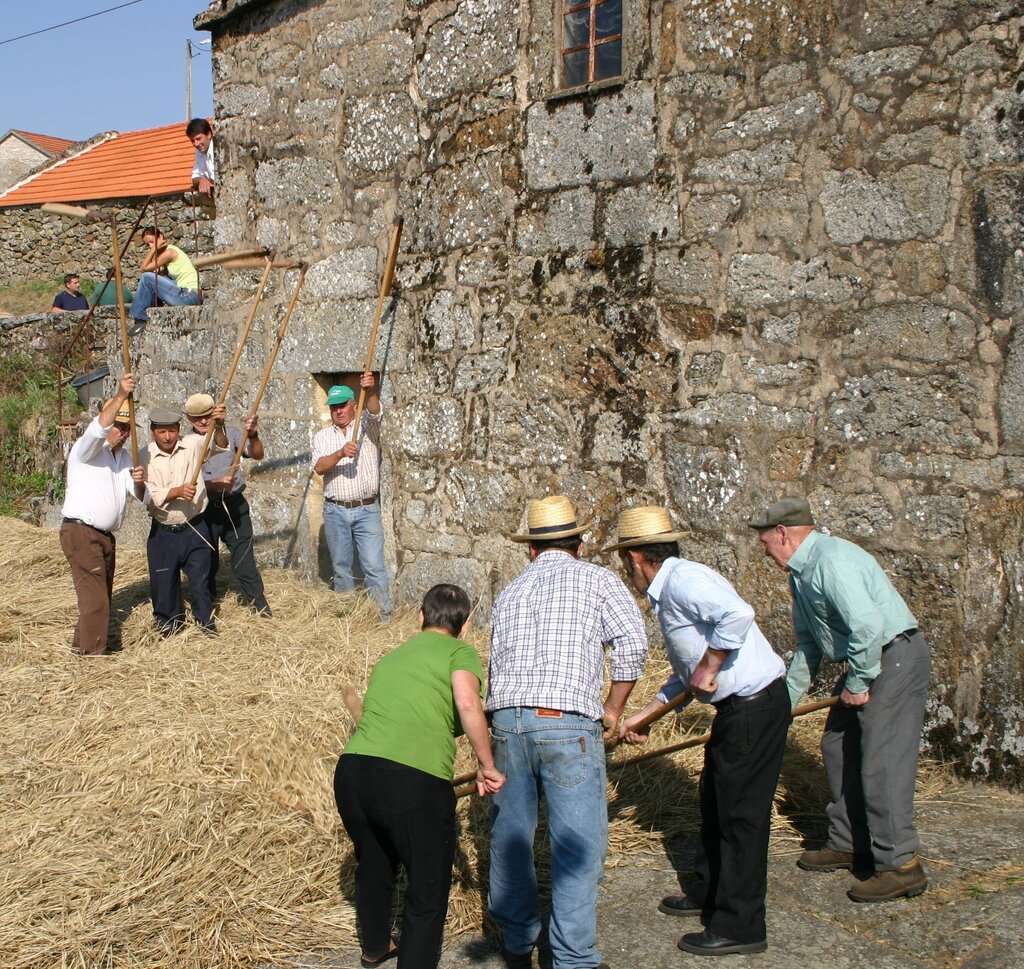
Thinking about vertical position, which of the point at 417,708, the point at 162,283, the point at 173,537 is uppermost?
the point at 162,283

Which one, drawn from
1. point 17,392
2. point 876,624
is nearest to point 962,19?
point 876,624

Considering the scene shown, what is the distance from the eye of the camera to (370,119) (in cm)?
771

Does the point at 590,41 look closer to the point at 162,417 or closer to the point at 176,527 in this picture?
the point at 162,417

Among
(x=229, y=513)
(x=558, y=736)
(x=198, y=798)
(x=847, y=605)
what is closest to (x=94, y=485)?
(x=229, y=513)

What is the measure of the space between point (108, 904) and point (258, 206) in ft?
18.7

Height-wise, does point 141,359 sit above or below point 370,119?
below

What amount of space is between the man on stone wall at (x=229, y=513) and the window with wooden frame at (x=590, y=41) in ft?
10.1

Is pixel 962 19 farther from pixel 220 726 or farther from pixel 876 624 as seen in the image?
pixel 220 726

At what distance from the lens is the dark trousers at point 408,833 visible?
3.70m

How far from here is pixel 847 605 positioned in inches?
168

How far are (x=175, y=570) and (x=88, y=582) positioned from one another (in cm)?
55

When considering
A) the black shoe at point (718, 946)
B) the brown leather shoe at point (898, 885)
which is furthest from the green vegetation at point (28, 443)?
the brown leather shoe at point (898, 885)

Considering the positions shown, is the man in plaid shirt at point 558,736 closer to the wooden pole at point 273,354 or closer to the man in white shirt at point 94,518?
the man in white shirt at point 94,518

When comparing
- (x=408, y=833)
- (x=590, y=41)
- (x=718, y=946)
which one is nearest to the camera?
(x=408, y=833)
